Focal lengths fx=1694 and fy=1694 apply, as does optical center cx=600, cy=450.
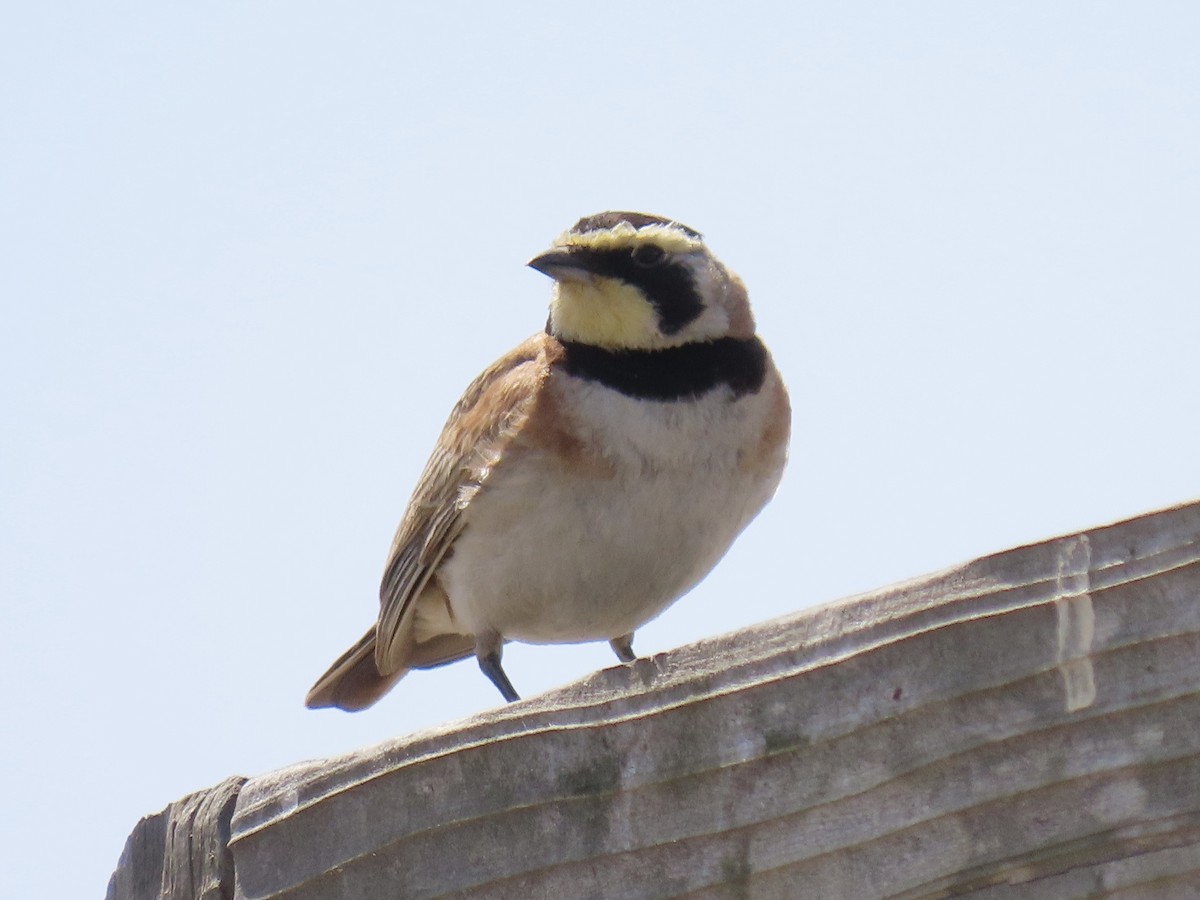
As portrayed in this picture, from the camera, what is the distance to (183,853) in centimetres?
327

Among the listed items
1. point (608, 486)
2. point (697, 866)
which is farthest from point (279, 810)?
point (608, 486)

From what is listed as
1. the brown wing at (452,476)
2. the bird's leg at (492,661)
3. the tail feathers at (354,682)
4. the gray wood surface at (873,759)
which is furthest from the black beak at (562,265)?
the gray wood surface at (873,759)

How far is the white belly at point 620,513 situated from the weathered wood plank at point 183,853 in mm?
3008

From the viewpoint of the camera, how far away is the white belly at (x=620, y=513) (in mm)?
6254

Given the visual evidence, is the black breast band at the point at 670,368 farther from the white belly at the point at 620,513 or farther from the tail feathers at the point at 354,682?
the tail feathers at the point at 354,682

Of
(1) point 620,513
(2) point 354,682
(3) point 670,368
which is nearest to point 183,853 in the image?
(1) point 620,513

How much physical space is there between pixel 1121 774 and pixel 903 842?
354 millimetres

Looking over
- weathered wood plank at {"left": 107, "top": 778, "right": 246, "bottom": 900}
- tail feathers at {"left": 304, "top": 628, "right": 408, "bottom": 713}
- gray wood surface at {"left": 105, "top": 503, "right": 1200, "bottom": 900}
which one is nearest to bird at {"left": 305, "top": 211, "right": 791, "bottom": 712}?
tail feathers at {"left": 304, "top": 628, "right": 408, "bottom": 713}

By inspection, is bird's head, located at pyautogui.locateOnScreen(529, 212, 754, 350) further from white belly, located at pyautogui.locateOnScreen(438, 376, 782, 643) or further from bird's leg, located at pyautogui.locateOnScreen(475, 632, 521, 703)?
bird's leg, located at pyautogui.locateOnScreen(475, 632, 521, 703)

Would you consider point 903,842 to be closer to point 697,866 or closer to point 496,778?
point 697,866

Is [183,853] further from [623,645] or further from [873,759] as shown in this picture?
[623,645]

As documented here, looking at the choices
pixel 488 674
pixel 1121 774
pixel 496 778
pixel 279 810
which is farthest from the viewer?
pixel 488 674

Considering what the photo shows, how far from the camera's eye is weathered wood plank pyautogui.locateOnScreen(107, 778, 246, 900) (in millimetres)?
3174

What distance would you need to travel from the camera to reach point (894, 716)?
2.71 metres
